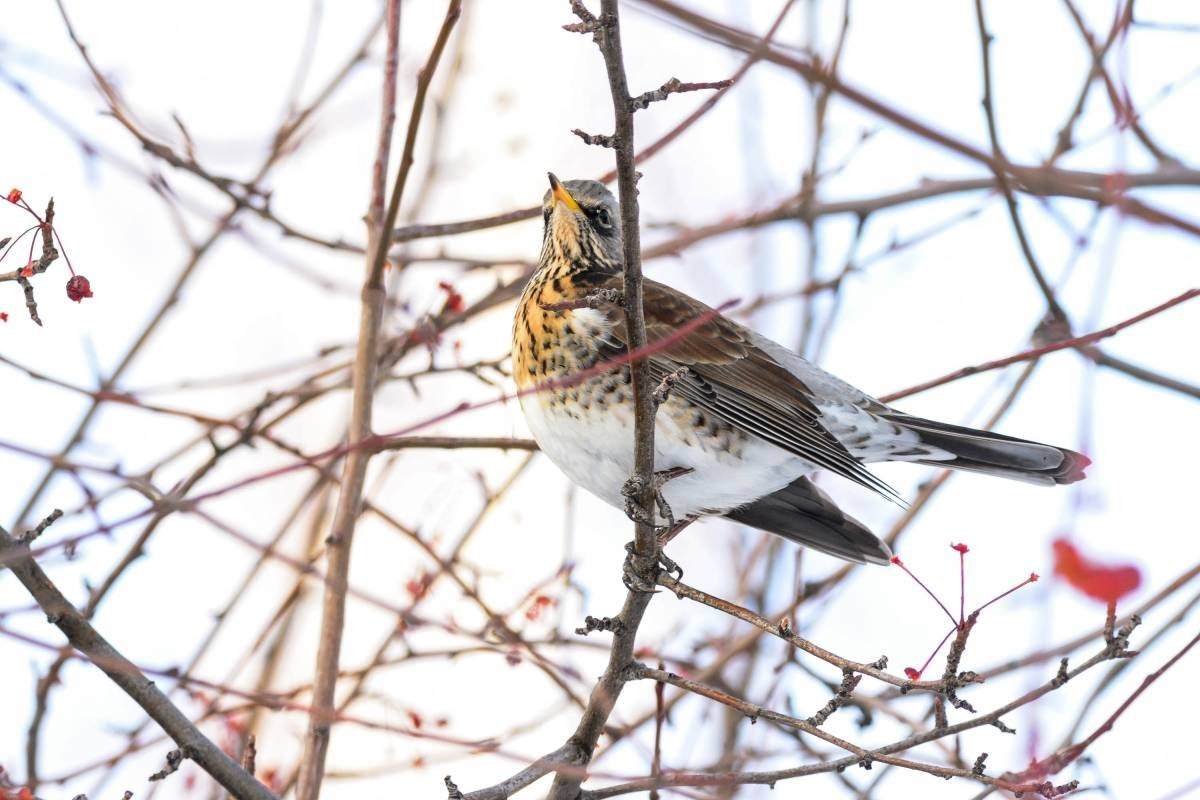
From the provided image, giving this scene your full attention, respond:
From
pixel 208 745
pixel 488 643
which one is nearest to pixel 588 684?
pixel 488 643

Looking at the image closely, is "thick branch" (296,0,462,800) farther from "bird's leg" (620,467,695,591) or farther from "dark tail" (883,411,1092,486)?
"dark tail" (883,411,1092,486)

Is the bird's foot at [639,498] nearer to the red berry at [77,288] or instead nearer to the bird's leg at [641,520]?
the bird's leg at [641,520]

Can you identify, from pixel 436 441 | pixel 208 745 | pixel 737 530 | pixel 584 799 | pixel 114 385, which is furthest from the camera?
pixel 737 530

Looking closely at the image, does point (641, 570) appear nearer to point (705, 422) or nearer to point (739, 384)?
point (705, 422)

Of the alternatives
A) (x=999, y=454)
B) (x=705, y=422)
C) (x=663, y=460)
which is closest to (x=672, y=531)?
(x=663, y=460)

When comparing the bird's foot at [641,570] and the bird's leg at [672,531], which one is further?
the bird's leg at [672,531]

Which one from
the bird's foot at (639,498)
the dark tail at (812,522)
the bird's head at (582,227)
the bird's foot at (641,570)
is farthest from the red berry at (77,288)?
the dark tail at (812,522)

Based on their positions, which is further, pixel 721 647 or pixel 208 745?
pixel 721 647

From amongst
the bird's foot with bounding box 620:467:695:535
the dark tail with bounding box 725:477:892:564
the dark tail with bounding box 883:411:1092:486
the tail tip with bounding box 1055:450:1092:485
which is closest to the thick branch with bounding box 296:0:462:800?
the bird's foot with bounding box 620:467:695:535

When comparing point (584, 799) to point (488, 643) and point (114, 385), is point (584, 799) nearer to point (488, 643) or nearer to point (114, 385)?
point (488, 643)
